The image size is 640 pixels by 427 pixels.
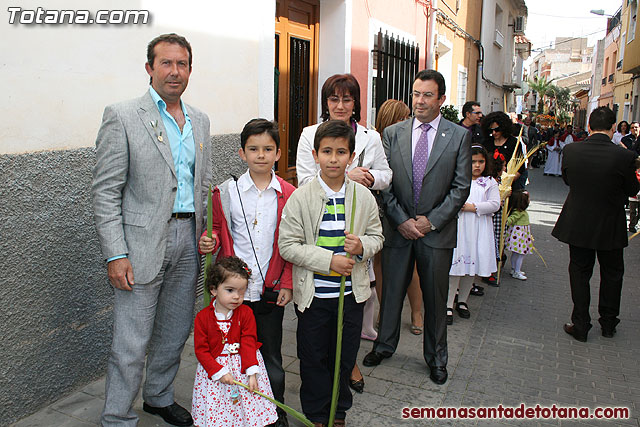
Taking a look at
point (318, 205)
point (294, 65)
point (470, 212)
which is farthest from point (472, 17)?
point (318, 205)

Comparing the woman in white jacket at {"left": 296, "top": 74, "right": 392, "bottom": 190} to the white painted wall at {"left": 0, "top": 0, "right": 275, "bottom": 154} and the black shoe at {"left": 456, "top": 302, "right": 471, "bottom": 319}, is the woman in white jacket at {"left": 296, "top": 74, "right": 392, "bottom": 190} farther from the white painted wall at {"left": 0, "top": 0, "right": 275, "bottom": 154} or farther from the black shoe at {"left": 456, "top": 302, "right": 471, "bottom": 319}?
the black shoe at {"left": 456, "top": 302, "right": 471, "bottom": 319}

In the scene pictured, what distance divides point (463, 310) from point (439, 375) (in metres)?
1.53

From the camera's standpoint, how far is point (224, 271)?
8.95 ft

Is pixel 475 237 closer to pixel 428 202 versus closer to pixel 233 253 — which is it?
pixel 428 202

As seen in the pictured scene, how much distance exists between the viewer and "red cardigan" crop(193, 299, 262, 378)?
2.71 meters

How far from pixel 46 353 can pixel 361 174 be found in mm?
2174

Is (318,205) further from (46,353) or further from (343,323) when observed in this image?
(46,353)

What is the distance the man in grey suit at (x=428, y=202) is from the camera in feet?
12.3

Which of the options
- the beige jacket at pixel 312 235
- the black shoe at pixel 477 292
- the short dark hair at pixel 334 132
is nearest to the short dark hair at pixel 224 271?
the beige jacket at pixel 312 235

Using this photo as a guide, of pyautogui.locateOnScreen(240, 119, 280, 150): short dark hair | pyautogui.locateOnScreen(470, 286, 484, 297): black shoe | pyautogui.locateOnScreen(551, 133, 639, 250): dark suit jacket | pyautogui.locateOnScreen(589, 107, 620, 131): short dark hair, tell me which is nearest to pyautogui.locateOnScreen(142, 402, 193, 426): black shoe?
pyautogui.locateOnScreen(240, 119, 280, 150): short dark hair

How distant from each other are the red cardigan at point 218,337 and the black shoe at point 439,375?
4.92 ft

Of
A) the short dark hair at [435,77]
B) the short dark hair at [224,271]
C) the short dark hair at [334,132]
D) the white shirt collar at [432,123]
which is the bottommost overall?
the short dark hair at [224,271]

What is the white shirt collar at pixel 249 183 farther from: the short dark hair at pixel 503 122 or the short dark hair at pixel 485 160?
the short dark hair at pixel 503 122

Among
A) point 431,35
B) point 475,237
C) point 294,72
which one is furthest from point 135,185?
point 431,35
